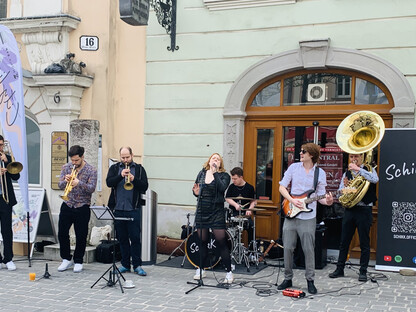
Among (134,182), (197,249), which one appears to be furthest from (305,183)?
(134,182)

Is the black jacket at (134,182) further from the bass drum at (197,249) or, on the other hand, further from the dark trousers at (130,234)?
the bass drum at (197,249)

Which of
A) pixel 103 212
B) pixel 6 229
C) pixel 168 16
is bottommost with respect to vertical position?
pixel 6 229

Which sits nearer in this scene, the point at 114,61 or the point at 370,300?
the point at 370,300

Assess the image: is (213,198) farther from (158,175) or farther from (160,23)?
(160,23)

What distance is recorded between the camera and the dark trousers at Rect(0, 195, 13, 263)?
7934 mm

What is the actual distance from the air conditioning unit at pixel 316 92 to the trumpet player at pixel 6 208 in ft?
15.8

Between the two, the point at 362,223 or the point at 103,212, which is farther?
the point at 362,223

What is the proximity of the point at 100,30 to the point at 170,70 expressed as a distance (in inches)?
59.6

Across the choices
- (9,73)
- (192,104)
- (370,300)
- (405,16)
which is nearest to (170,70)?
(192,104)

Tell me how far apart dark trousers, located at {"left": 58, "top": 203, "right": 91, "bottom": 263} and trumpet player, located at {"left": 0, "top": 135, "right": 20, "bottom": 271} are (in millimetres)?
815

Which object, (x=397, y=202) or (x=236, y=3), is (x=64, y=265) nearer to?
(x=397, y=202)

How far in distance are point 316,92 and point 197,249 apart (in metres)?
3.25

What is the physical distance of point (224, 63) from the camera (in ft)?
29.9

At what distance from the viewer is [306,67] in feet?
28.0
